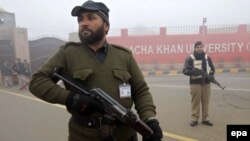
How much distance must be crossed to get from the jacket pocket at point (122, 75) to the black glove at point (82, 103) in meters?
0.33

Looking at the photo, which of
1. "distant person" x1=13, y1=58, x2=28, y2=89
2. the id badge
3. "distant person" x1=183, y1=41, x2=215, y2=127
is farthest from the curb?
the id badge

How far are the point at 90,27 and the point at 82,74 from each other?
373mm

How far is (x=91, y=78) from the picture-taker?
2.19 metres

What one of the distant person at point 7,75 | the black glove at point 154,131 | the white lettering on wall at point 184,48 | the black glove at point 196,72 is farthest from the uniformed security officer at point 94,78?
the white lettering on wall at point 184,48

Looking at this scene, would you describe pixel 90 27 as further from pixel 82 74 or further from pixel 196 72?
pixel 196 72

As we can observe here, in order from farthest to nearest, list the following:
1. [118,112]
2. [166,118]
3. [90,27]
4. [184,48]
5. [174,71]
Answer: [184,48] → [174,71] → [166,118] → [90,27] → [118,112]

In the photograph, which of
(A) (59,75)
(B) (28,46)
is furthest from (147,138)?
(B) (28,46)

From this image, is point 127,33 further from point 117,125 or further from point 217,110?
point 117,125

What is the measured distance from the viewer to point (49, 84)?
209cm

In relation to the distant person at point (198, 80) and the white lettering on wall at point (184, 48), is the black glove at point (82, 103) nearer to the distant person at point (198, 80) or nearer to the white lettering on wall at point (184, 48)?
the distant person at point (198, 80)

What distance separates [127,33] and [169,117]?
43.3 feet

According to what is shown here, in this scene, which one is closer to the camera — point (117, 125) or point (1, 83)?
point (117, 125)

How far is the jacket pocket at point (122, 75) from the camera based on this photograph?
2240 mm

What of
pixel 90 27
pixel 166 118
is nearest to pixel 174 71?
pixel 166 118
